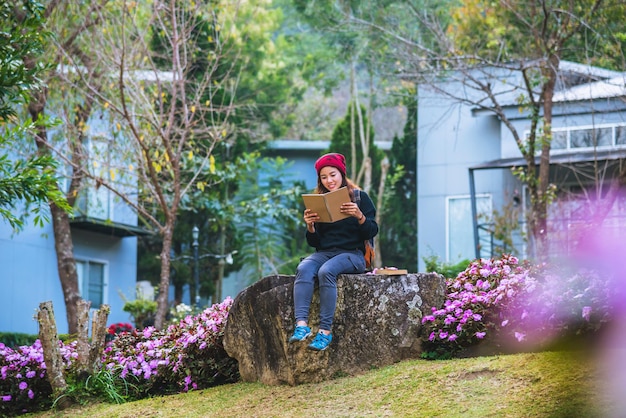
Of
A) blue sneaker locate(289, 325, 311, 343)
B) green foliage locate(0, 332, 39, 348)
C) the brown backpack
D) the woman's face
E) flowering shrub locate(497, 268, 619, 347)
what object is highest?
the woman's face

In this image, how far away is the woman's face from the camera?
7.86m

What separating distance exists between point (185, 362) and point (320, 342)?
1.81m

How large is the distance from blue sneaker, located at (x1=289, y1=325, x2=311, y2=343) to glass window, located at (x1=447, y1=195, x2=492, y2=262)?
14.3m

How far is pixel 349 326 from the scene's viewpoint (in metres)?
7.62

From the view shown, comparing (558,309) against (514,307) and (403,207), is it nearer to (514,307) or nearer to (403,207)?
(514,307)

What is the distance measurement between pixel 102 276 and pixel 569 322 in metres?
16.5

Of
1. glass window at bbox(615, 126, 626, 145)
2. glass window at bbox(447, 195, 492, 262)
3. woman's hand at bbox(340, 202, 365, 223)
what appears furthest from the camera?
glass window at bbox(447, 195, 492, 262)

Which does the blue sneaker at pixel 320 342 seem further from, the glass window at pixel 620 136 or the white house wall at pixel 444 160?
the white house wall at pixel 444 160

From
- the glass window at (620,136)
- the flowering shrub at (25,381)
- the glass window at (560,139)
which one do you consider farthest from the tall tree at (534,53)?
the flowering shrub at (25,381)

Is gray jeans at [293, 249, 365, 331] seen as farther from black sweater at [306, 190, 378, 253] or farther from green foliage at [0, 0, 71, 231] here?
green foliage at [0, 0, 71, 231]

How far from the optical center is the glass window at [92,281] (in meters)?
21.0

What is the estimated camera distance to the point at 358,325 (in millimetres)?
7617

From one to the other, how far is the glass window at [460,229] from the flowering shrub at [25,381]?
13606mm

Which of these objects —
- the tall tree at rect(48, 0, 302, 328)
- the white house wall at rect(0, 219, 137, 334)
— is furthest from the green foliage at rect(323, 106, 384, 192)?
the tall tree at rect(48, 0, 302, 328)
